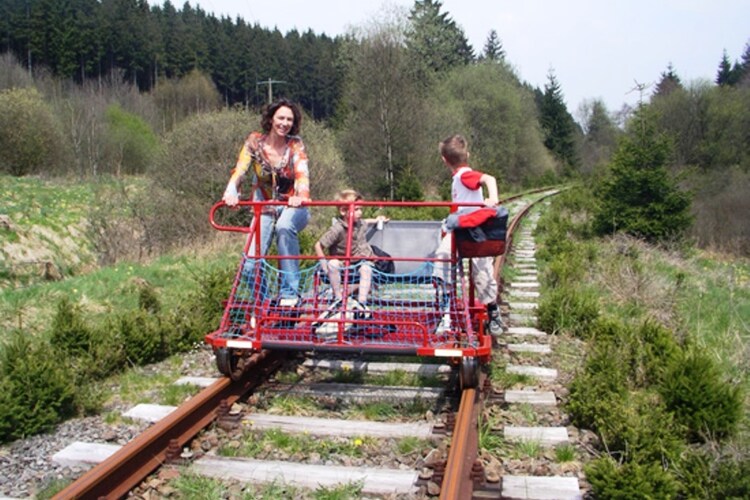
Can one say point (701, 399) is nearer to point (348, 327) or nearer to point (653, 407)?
point (653, 407)

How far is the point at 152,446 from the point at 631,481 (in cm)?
252

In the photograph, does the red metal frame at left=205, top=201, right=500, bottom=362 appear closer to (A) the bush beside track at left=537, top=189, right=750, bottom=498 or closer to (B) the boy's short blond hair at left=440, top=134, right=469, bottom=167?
(B) the boy's short blond hair at left=440, top=134, right=469, bottom=167

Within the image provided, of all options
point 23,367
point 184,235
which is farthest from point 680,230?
point 23,367

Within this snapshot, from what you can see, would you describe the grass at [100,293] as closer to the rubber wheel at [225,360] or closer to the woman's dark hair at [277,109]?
the woman's dark hair at [277,109]

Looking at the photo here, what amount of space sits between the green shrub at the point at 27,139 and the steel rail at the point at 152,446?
32445mm

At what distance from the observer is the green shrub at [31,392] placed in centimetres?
437

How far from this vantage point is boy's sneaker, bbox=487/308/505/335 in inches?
251

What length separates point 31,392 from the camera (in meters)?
4.57

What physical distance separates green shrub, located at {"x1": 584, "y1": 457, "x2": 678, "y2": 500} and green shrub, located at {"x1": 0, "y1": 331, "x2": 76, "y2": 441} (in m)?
3.39

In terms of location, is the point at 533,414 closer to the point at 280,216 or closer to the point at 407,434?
the point at 407,434

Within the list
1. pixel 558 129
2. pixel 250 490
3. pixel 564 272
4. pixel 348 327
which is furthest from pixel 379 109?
pixel 558 129

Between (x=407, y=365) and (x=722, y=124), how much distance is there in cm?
4604

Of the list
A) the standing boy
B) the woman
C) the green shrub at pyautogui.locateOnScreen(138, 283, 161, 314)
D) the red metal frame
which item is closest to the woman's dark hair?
the woman

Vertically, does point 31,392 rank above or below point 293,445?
above
